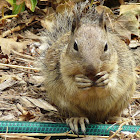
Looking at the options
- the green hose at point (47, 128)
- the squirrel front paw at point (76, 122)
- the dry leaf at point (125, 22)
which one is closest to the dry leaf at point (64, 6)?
the dry leaf at point (125, 22)

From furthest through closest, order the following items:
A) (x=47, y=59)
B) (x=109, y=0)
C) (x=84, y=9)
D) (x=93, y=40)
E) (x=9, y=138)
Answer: (x=109, y=0) → (x=84, y=9) → (x=47, y=59) → (x=9, y=138) → (x=93, y=40)

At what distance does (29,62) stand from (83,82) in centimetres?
201

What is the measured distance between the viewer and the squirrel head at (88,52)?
105 inches

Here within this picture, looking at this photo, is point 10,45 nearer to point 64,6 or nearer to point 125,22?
point 64,6

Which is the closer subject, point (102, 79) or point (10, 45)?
point (102, 79)

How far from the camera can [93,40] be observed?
2801mm

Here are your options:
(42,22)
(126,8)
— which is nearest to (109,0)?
(126,8)

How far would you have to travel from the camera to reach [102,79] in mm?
2799

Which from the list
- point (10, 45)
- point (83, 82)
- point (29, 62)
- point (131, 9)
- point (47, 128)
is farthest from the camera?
point (131, 9)

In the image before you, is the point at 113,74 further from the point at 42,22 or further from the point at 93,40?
the point at 42,22

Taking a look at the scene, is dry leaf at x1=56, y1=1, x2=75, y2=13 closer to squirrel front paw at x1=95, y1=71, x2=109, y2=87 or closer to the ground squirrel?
the ground squirrel

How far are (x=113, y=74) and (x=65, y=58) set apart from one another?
49 centimetres

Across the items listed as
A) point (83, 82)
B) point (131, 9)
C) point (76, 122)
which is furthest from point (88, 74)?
point (131, 9)

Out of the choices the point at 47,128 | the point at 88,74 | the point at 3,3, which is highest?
the point at 3,3
